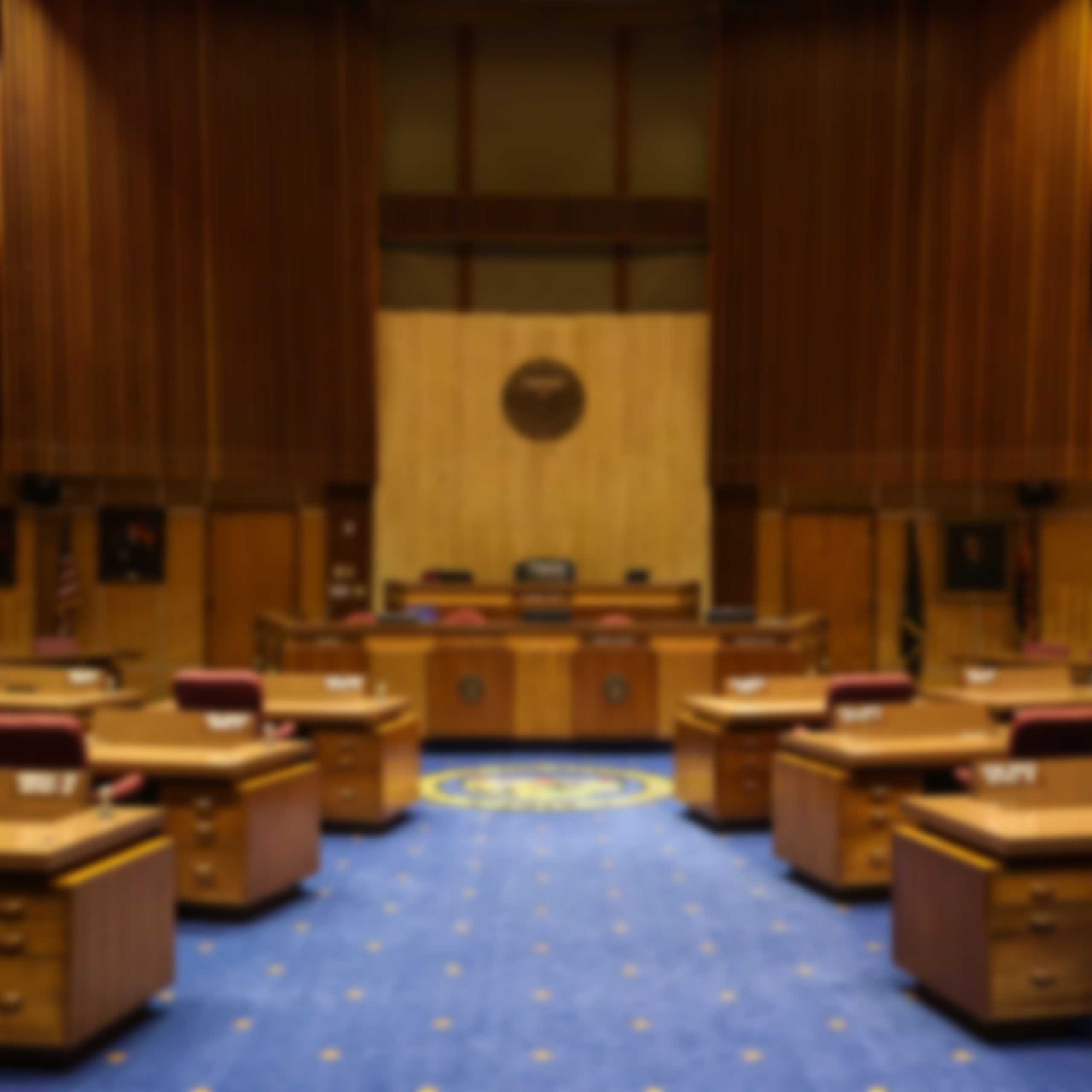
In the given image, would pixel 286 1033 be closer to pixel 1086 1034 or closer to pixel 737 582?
pixel 1086 1034

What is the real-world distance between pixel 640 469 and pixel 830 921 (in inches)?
351

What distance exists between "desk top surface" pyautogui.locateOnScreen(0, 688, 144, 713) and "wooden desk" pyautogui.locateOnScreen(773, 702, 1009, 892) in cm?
357

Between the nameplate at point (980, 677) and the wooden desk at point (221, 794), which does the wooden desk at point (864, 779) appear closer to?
the nameplate at point (980, 677)

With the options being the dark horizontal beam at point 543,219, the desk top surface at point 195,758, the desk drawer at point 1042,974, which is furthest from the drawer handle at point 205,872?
the dark horizontal beam at point 543,219

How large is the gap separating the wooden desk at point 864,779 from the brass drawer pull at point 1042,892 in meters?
1.38

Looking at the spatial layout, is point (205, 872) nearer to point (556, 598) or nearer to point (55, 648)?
point (55, 648)

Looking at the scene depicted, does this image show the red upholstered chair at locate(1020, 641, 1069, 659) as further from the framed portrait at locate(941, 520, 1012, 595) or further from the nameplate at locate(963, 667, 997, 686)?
the framed portrait at locate(941, 520, 1012, 595)

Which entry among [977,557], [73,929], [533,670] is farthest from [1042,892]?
[977,557]

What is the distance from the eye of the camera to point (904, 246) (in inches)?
481

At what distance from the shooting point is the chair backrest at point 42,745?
13.4ft

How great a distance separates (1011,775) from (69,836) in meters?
3.00

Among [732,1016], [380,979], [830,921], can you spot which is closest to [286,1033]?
[380,979]

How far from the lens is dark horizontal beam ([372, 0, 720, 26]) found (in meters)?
13.2

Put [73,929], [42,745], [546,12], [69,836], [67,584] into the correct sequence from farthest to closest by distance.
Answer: [546,12] → [67,584] → [42,745] → [69,836] → [73,929]
